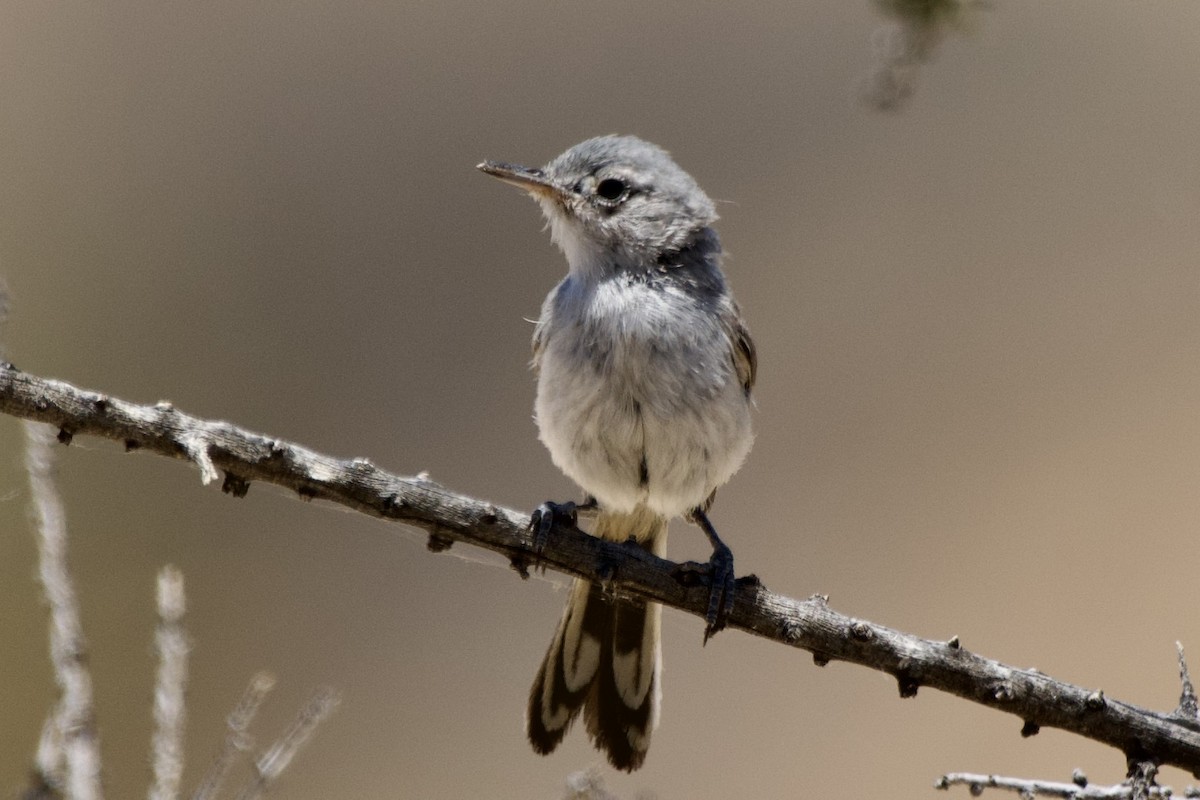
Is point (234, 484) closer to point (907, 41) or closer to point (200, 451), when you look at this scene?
point (200, 451)

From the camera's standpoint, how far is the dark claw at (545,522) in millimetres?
2701

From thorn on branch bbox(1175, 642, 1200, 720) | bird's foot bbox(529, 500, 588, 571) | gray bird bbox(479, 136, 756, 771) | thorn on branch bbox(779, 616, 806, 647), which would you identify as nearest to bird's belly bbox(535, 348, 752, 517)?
gray bird bbox(479, 136, 756, 771)

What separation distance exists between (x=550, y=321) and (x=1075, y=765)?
3008mm

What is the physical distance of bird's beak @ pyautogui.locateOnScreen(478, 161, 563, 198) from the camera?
375 cm

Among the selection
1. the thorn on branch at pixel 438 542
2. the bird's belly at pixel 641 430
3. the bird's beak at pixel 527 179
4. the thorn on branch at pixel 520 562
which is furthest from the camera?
the bird's beak at pixel 527 179

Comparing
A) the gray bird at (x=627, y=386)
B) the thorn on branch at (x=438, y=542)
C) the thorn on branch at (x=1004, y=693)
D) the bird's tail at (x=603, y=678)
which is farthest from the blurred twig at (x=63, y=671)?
the thorn on branch at (x=1004, y=693)

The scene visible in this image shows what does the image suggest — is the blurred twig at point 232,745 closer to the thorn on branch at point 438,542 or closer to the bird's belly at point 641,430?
the thorn on branch at point 438,542

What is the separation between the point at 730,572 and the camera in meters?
3.00

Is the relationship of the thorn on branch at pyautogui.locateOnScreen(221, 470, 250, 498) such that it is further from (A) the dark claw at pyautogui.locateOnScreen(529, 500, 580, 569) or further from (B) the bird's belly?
(B) the bird's belly

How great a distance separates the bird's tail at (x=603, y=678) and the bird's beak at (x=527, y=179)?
1.17m

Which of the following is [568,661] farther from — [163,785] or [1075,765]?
[1075,765]

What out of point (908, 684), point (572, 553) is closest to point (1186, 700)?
point (908, 684)

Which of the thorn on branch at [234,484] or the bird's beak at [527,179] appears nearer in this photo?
the thorn on branch at [234,484]

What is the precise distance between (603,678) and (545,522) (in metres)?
1.07
